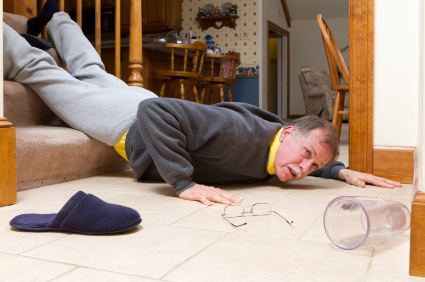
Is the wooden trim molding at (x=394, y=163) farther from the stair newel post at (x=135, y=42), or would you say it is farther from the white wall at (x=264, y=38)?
Result: the white wall at (x=264, y=38)

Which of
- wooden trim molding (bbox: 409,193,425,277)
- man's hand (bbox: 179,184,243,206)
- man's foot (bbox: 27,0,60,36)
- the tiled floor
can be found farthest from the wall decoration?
wooden trim molding (bbox: 409,193,425,277)

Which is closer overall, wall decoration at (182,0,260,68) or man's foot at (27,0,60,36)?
man's foot at (27,0,60,36)

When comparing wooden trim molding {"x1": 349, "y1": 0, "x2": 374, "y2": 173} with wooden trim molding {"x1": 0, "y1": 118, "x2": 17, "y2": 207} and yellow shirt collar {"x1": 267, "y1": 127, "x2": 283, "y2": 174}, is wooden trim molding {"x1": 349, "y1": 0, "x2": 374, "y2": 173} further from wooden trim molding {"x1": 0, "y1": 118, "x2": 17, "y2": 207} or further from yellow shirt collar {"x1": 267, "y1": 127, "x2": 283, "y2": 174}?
wooden trim molding {"x1": 0, "y1": 118, "x2": 17, "y2": 207}

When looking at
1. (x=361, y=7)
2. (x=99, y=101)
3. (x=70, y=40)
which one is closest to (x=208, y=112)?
(x=99, y=101)

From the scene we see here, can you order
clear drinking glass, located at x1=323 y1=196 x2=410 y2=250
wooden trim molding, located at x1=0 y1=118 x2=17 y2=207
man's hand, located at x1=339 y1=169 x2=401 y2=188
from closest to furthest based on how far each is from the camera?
clear drinking glass, located at x1=323 y1=196 x2=410 y2=250 → wooden trim molding, located at x1=0 y1=118 x2=17 y2=207 → man's hand, located at x1=339 y1=169 x2=401 y2=188

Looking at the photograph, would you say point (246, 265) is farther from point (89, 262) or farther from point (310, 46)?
point (310, 46)

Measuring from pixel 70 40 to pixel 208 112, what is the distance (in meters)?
1.19

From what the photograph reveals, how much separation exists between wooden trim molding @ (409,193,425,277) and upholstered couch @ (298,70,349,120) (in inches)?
243

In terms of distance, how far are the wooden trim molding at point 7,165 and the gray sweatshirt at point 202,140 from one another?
427mm

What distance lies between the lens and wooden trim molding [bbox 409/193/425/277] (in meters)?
0.74

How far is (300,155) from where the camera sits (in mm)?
1429

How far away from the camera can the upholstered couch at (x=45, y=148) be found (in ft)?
5.12

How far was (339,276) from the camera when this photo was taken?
75cm

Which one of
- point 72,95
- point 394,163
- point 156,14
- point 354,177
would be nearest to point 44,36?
point 72,95
